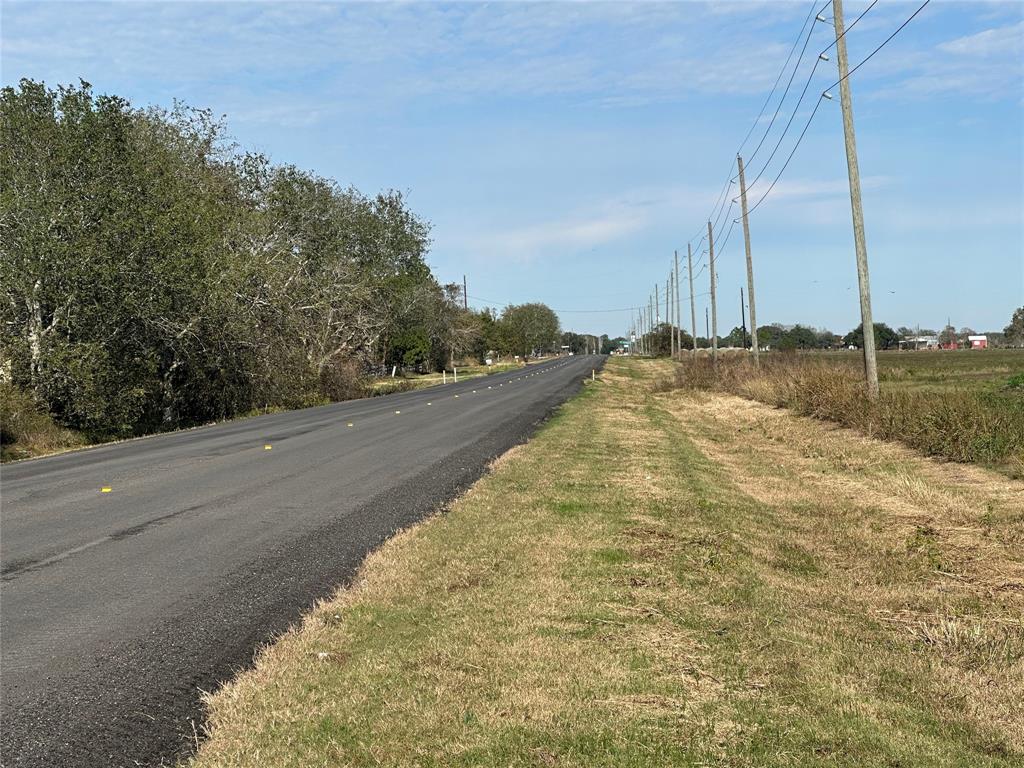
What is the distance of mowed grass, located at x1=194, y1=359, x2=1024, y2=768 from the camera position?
372 cm

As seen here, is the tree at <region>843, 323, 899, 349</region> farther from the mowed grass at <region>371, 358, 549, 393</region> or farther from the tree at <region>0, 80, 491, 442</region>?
the tree at <region>0, 80, 491, 442</region>

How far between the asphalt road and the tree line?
681 cm

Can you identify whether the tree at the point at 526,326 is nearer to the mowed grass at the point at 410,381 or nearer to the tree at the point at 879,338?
the mowed grass at the point at 410,381

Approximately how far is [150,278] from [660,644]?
2400 centimetres

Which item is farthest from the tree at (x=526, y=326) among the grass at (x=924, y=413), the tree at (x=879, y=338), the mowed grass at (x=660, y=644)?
the mowed grass at (x=660, y=644)

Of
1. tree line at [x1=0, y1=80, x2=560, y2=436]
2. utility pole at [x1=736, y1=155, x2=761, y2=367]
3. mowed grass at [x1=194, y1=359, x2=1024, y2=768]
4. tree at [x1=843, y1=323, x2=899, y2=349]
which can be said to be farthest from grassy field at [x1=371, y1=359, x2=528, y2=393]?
tree at [x1=843, y1=323, x2=899, y2=349]

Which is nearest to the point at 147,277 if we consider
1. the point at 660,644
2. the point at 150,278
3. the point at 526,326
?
the point at 150,278

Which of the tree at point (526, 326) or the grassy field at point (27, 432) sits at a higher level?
the tree at point (526, 326)

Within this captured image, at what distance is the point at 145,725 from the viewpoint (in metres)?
4.05

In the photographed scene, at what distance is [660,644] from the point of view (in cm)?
496

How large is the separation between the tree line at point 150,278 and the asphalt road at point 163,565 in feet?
22.4

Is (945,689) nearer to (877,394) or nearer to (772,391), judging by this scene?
(877,394)

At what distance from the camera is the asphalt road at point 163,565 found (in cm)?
419

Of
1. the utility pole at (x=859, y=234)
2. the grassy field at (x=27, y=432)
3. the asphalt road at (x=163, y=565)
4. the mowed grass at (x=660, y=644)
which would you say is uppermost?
the utility pole at (x=859, y=234)
